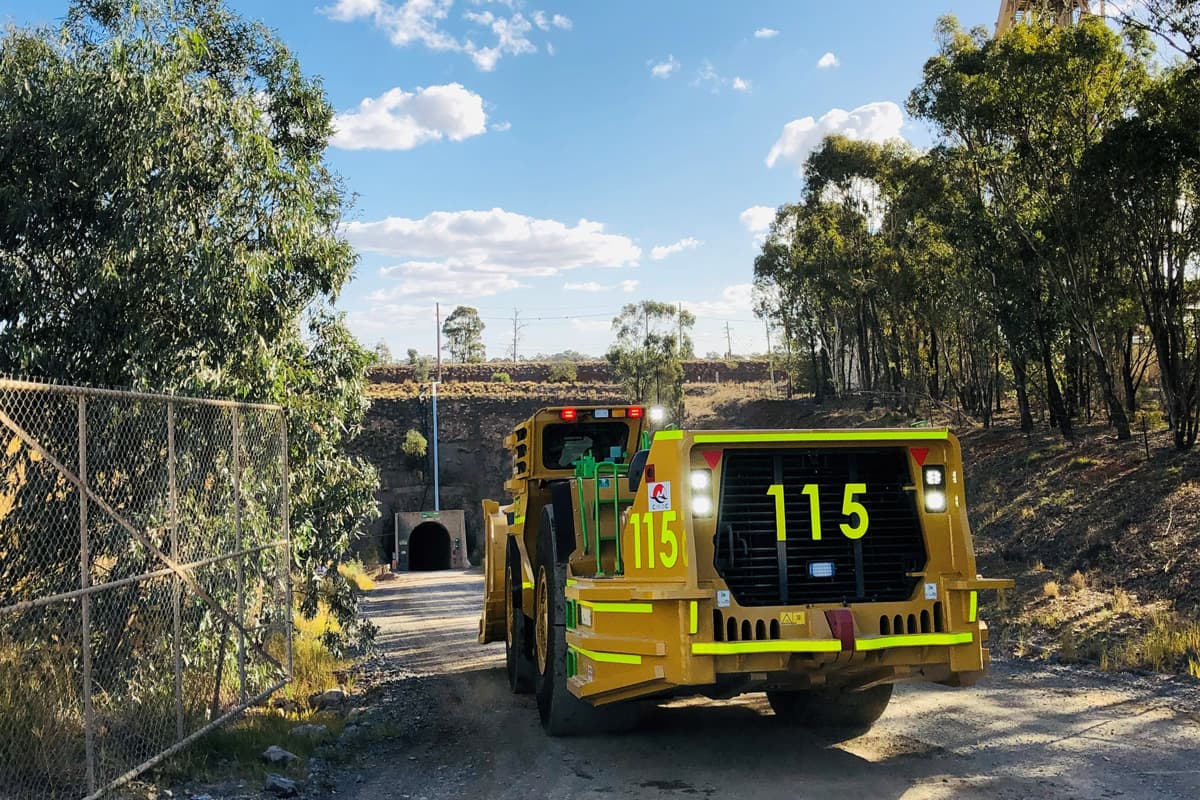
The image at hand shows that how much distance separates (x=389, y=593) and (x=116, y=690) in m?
20.9

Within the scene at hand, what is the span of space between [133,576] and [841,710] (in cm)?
549

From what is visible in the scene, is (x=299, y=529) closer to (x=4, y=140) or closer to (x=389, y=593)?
(x=4, y=140)

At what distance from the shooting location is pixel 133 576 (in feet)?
22.9

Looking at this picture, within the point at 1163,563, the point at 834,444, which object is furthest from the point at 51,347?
the point at 1163,563

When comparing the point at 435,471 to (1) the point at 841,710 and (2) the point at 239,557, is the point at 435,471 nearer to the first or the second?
(2) the point at 239,557

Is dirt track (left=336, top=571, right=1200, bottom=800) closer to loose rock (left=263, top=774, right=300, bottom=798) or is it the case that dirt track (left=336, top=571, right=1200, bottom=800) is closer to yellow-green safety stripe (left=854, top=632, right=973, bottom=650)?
loose rock (left=263, top=774, right=300, bottom=798)

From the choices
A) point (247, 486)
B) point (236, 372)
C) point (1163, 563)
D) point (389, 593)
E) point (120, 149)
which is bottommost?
point (389, 593)

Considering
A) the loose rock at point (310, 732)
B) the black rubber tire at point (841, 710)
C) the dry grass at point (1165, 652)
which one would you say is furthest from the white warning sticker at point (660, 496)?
the dry grass at point (1165, 652)

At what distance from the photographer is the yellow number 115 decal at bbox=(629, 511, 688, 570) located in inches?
241

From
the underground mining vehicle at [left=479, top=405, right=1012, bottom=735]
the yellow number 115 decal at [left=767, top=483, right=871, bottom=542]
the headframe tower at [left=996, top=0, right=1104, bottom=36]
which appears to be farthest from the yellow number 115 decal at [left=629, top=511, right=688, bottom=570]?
the headframe tower at [left=996, top=0, right=1104, bottom=36]

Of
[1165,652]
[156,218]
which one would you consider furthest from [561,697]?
[1165,652]

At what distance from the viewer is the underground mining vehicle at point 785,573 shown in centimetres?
608

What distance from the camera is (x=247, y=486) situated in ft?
30.6

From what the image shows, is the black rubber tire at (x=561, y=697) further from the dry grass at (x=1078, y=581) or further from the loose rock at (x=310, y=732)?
the dry grass at (x=1078, y=581)
